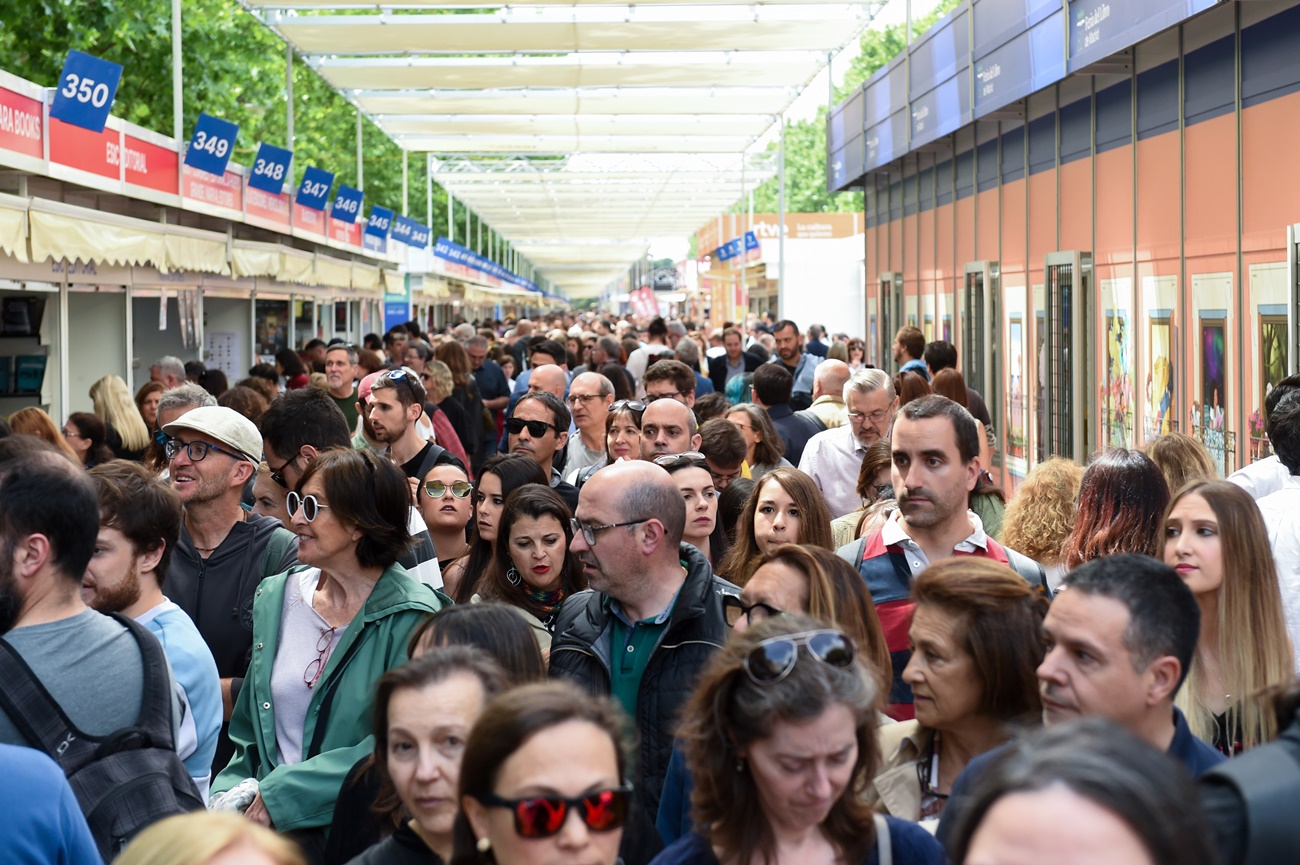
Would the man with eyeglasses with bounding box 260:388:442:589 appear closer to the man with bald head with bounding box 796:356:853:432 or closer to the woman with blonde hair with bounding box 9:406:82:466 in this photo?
the woman with blonde hair with bounding box 9:406:82:466

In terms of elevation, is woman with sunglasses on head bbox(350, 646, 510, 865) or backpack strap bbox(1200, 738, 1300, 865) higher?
backpack strap bbox(1200, 738, 1300, 865)

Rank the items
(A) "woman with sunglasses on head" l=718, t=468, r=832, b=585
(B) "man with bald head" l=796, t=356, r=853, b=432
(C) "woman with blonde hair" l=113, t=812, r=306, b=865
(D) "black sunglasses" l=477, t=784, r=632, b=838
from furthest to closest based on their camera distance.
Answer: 1. (B) "man with bald head" l=796, t=356, r=853, b=432
2. (A) "woman with sunglasses on head" l=718, t=468, r=832, b=585
3. (D) "black sunglasses" l=477, t=784, r=632, b=838
4. (C) "woman with blonde hair" l=113, t=812, r=306, b=865

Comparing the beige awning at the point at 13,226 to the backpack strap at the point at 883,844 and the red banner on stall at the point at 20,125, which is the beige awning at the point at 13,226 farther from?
the backpack strap at the point at 883,844

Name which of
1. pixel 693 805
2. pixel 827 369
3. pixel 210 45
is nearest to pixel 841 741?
pixel 693 805

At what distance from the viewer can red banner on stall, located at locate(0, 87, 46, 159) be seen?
10.2m

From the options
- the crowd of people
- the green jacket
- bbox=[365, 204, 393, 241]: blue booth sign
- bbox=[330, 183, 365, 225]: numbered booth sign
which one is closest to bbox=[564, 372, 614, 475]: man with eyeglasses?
the crowd of people

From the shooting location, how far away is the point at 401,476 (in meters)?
5.00

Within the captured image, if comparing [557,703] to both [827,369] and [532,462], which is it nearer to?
[532,462]

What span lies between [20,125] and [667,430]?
5546 mm

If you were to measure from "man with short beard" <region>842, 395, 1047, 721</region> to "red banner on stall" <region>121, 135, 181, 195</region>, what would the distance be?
997cm

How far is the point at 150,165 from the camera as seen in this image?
14219 millimetres

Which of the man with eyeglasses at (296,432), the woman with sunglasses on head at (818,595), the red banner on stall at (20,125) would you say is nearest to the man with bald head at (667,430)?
the man with eyeglasses at (296,432)

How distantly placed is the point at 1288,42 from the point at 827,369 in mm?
3539

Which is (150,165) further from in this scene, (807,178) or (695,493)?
(807,178)
